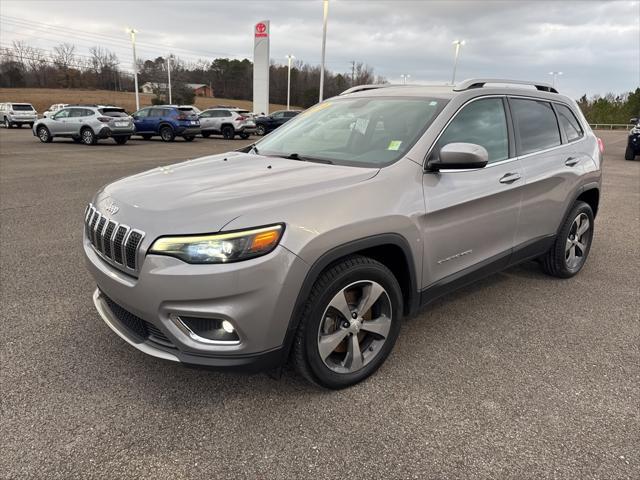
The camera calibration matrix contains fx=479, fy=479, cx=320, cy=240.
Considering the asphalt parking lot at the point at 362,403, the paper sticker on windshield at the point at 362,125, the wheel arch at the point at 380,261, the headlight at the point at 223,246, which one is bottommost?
the asphalt parking lot at the point at 362,403

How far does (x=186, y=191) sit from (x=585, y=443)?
2439 millimetres

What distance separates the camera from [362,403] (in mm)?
2691

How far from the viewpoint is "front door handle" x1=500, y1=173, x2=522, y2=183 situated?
3.49 meters

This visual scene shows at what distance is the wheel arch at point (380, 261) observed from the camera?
2391 mm

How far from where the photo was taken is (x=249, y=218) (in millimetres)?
2281

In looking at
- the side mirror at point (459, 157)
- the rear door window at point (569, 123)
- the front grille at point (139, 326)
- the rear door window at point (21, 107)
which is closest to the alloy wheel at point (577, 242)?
the rear door window at point (569, 123)

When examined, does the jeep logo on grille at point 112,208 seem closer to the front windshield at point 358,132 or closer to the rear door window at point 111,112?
the front windshield at point 358,132

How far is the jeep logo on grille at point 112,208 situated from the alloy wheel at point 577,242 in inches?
153

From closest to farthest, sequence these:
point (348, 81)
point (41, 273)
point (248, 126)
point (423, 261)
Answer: point (423, 261)
point (41, 273)
point (248, 126)
point (348, 81)

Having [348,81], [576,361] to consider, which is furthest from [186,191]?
[348,81]

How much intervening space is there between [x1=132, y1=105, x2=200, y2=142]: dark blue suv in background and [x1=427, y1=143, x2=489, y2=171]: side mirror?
21.8m

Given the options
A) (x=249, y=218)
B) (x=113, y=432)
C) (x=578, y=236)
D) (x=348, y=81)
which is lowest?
(x=113, y=432)

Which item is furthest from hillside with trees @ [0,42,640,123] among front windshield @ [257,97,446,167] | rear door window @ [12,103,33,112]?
front windshield @ [257,97,446,167]

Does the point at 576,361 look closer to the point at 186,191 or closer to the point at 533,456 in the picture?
the point at 533,456
